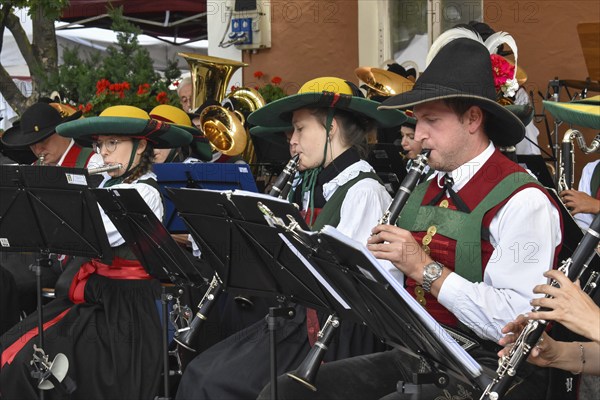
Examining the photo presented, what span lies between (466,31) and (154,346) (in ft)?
7.19

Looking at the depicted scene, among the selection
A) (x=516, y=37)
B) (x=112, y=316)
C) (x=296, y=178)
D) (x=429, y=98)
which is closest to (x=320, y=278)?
(x=429, y=98)

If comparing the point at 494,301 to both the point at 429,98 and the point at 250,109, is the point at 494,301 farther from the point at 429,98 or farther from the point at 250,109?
the point at 250,109

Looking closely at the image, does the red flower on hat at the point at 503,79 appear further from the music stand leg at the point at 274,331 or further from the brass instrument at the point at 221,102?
the brass instrument at the point at 221,102

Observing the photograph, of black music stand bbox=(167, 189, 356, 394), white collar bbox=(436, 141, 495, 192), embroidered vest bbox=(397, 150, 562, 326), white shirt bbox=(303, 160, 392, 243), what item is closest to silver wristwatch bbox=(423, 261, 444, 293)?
embroidered vest bbox=(397, 150, 562, 326)

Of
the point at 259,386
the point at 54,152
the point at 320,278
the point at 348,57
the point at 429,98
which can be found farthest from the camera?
the point at 348,57

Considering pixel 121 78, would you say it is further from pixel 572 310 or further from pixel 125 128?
pixel 572 310

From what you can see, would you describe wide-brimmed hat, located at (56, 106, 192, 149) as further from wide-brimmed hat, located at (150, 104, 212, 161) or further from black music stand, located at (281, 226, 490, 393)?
black music stand, located at (281, 226, 490, 393)

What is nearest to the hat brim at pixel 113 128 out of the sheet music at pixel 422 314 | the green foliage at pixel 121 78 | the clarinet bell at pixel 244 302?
the clarinet bell at pixel 244 302

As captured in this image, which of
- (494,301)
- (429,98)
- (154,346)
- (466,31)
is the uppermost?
(466,31)

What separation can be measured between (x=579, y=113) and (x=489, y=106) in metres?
0.64

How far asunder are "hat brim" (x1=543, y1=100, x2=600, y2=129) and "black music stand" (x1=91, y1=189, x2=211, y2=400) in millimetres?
1763

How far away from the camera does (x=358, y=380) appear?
312 centimetres

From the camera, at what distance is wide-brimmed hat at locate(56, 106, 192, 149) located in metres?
4.54

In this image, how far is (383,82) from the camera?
5762 millimetres
